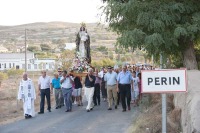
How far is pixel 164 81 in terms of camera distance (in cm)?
661

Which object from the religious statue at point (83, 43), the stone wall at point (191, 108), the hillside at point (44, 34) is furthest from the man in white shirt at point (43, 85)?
the hillside at point (44, 34)

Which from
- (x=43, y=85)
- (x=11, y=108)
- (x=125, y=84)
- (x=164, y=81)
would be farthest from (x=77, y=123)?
(x=11, y=108)

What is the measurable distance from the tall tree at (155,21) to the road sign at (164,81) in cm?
635

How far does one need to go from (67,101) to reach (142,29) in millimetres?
5135

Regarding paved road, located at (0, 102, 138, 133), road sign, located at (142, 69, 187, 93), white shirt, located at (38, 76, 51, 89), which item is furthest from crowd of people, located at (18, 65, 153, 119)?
road sign, located at (142, 69, 187, 93)

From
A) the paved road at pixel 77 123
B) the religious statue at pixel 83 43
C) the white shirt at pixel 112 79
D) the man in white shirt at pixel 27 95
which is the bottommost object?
the paved road at pixel 77 123

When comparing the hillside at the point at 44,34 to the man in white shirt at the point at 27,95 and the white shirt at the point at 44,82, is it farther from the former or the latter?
the man in white shirt at the point at 27,95

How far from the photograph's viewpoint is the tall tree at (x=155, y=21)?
13.2m

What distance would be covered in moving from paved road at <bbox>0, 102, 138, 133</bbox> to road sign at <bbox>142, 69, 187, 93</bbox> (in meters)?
5.20

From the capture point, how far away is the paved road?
1238 centimetres

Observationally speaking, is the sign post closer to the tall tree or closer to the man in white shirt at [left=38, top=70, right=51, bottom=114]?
the tall tree

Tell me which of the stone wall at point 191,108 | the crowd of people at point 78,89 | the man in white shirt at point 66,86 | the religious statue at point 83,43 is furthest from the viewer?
the religious statue at point 83,43

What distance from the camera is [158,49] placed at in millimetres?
13906

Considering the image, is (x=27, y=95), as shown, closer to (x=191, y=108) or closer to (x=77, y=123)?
(x=77, y=123)
